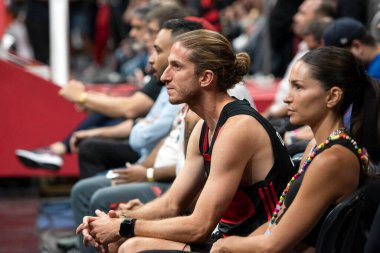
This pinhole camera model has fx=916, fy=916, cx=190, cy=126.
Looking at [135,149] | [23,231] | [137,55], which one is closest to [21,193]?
[23,231]

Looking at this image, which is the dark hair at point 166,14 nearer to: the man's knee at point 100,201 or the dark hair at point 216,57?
the man's knee at point 100,201

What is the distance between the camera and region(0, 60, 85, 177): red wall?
25.6ft

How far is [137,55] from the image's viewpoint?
11562mm

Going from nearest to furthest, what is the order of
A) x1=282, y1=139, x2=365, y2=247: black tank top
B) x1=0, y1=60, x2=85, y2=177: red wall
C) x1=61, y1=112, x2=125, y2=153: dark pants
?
x1=282, y1=139, x2=365, y2=247: black tank top < x1=61, y1=112, x2=125, y2=153: dark pants < x1=0, y1=60, x2=85, y2=177: red wall

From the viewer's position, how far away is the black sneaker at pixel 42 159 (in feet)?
22.8

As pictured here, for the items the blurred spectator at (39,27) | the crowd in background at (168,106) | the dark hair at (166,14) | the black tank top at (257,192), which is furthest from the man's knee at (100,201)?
the blurred spectator at (39,27)

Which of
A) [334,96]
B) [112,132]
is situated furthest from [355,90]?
[112,132]

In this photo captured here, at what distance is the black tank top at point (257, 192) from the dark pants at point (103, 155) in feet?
8.22

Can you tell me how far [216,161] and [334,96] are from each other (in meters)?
0.51

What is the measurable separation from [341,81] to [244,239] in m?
0.70

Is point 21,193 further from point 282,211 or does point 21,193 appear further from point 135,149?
point 282,211

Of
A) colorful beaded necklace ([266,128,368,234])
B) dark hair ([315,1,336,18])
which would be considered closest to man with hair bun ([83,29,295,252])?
colorful beaded necklace ([266,128,368,234])

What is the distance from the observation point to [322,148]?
3.26 meters

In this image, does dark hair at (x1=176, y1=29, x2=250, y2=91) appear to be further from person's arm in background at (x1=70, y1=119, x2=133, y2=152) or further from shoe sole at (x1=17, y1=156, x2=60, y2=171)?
shoe sole at (x1=17, y1=156, x2=60, y2=171)
